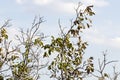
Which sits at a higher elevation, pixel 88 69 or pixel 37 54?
pixel 37 54

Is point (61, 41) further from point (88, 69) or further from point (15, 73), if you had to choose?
point (15, 73)

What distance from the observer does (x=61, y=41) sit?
9.46 metres

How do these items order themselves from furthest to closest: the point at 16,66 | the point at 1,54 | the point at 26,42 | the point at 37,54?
the point at 37,54 < the point at 26,42 < the point at 1,54 < the point at 16,66

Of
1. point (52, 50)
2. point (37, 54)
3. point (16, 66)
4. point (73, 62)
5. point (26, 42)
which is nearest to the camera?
point (52, 50)

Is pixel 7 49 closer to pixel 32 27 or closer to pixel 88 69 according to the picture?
pixel 32 27

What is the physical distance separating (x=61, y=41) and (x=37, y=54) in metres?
6.07

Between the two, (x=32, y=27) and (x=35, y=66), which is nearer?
(x=35, y=66)

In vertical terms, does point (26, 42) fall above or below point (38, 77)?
above

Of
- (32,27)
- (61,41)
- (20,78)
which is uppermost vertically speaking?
(32,27)

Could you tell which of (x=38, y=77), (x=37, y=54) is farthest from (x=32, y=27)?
(x=38, y=77)

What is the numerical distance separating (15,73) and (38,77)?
3259mm

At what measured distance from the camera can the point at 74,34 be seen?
31.2 ft

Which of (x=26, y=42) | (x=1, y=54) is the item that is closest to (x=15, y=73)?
(x=1, y=54)

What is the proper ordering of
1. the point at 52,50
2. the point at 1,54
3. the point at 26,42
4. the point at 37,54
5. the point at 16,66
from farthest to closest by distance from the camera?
the point at 37,54, the point at 26,42, the point at 1,54, the point at 16,66, the point at 52,50
